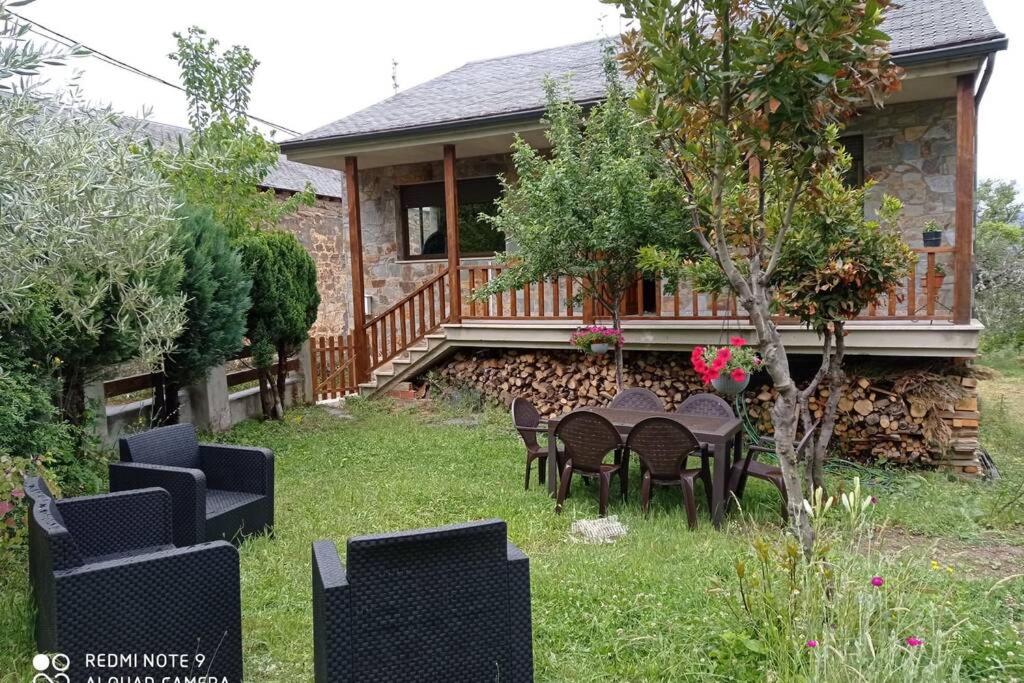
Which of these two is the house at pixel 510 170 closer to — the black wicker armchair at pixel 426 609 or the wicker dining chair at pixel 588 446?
the wicker dining chair at pixel 588 446

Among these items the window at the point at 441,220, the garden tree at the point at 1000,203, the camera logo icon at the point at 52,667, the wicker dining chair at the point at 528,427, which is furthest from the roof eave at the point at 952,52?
the garden tree at the point at 1000,203

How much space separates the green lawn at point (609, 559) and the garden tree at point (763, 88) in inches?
26.4

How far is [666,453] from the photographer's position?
4996 mm

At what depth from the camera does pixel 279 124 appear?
72.9ft

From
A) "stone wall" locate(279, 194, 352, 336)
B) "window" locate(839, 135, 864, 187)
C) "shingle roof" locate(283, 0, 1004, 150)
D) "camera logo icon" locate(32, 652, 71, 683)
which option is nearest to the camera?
"camera logo icon" locate(32, 652, 71, 683)

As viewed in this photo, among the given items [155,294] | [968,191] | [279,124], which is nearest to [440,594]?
[155,294]

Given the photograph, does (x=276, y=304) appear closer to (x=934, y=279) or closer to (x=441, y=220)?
(x=441, y=220)

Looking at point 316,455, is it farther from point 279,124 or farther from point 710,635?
point 279,124

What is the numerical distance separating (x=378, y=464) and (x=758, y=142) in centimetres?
505

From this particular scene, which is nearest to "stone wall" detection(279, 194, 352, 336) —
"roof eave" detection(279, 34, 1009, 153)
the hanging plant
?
"roof eave" detection(279, 34, 1009, 153)

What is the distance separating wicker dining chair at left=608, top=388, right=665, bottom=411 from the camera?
6352mm

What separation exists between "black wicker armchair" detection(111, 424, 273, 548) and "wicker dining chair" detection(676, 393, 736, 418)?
3346 millimetres

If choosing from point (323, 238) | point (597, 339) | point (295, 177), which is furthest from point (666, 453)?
point (295, 177)

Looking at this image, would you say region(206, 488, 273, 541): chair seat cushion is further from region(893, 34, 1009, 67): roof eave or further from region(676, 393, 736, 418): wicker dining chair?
region(893, 34, 1009, 67): roof eave
